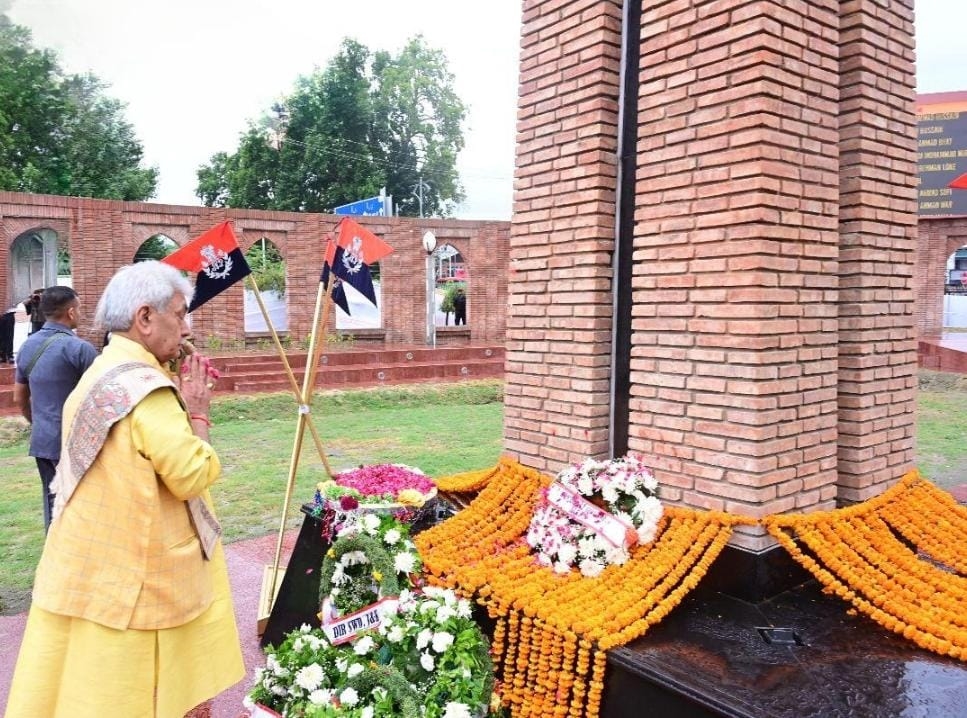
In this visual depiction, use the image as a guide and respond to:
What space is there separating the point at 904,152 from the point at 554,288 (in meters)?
1.71

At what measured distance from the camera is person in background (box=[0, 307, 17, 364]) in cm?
1539

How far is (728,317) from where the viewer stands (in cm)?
290

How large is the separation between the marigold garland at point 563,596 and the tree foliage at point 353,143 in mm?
34266

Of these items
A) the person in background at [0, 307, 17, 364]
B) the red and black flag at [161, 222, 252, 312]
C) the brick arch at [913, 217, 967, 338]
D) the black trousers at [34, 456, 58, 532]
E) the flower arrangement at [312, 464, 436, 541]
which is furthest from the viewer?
the brick arch at [913, 217, 967, 338]

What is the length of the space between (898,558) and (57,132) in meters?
34.4

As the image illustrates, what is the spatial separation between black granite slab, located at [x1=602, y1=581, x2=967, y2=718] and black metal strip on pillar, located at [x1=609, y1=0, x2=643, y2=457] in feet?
3.19

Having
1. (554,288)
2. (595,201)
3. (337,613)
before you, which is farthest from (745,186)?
(337,613)

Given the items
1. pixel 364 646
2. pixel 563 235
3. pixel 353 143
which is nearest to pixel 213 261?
pixel 563 235

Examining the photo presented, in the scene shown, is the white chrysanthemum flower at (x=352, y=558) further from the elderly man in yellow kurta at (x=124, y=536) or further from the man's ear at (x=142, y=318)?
the man's ear at (x=142, y=318)

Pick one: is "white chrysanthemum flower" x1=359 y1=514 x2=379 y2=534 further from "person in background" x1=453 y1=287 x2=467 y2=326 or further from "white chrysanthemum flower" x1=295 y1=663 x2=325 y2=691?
"person in background" x1=453 y1=287 x2=467 y2=326

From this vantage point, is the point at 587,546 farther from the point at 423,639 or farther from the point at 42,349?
the point at 42,349

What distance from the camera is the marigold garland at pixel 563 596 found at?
8.31ft

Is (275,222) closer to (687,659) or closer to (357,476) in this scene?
(357,476)

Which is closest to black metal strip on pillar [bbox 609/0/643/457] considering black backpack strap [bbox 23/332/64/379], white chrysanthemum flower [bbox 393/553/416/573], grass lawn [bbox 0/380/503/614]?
white chrysanthemum flower [bbox 393/553/416/573]
